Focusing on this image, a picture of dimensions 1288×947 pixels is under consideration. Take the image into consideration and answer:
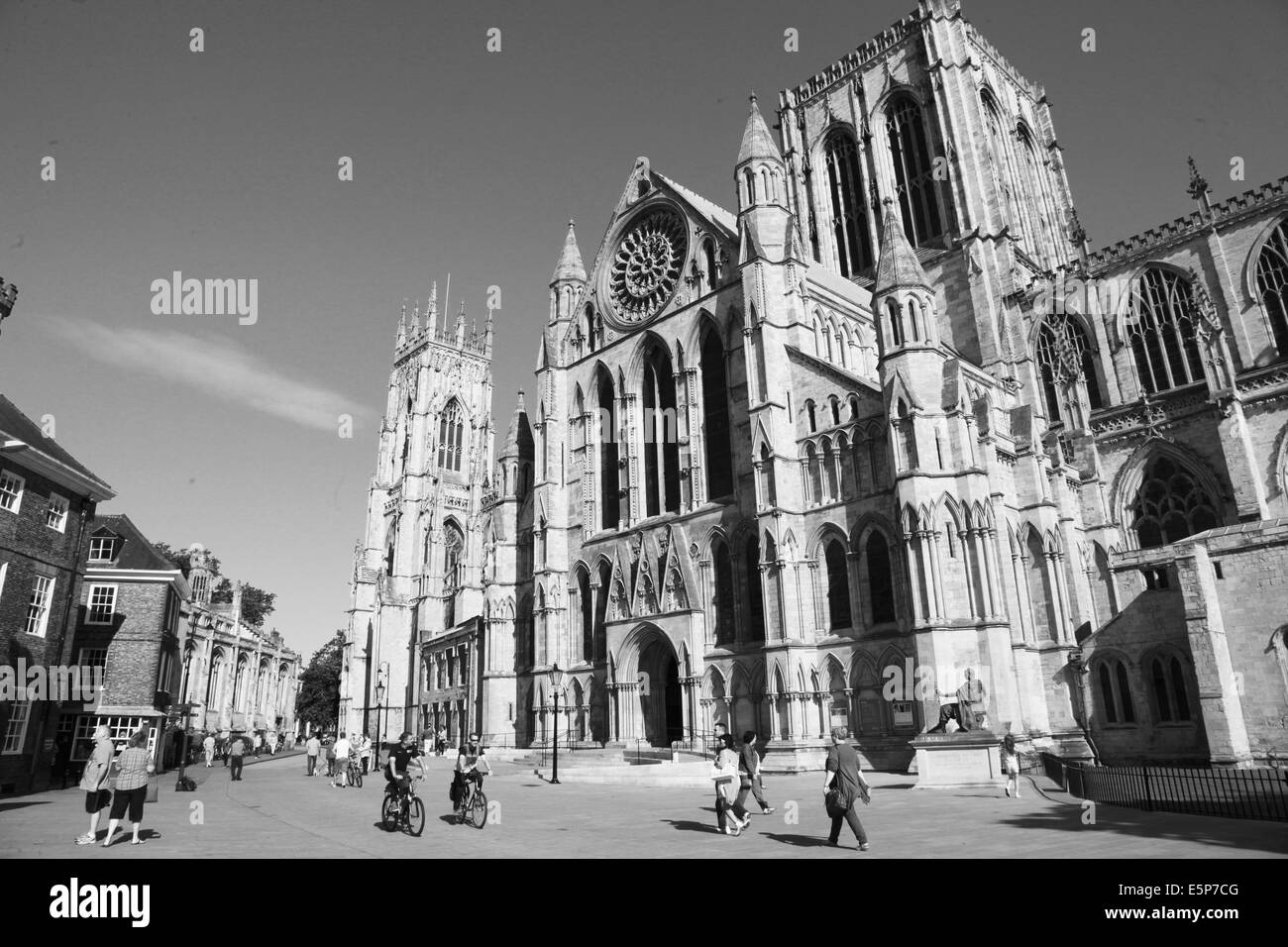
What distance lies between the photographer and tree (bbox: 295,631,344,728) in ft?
295

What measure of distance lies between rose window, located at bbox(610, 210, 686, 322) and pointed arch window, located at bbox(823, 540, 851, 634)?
14.9 meters

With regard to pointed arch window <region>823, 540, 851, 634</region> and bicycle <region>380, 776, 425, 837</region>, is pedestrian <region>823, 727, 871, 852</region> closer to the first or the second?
bicycle <region>380, 776, 425, 837</region>

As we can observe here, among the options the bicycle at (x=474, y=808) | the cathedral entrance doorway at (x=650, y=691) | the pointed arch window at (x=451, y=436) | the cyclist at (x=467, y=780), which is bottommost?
the bicycle at (x=474, y=808)

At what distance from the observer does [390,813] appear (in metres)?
14.2

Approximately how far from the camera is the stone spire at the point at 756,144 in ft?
115

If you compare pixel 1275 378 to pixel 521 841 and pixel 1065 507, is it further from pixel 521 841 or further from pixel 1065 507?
pixel 521 841

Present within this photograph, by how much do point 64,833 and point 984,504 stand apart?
82.0ft

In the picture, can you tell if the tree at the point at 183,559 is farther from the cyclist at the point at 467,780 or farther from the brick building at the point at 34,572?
the cyclist at the point at 467,780

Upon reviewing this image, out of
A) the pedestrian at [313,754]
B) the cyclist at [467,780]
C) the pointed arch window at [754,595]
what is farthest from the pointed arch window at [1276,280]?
the pedestrian at [313,754]

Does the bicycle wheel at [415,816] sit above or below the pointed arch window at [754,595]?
below

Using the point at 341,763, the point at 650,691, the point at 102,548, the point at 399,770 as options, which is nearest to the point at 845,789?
the point at 399,770

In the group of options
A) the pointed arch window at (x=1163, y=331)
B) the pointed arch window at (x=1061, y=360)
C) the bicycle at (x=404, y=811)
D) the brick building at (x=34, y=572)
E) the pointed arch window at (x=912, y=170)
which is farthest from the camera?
the pointed arch window at (x=912, y=170)

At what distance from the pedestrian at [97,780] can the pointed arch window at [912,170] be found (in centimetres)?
4528

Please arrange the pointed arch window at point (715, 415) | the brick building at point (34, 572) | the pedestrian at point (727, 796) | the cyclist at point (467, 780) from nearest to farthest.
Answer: the pedestrian at point (727, 796), the cyclist at point (467, 780), the brick building at point (34, 572), the pointed arch window at point (715, 415)
